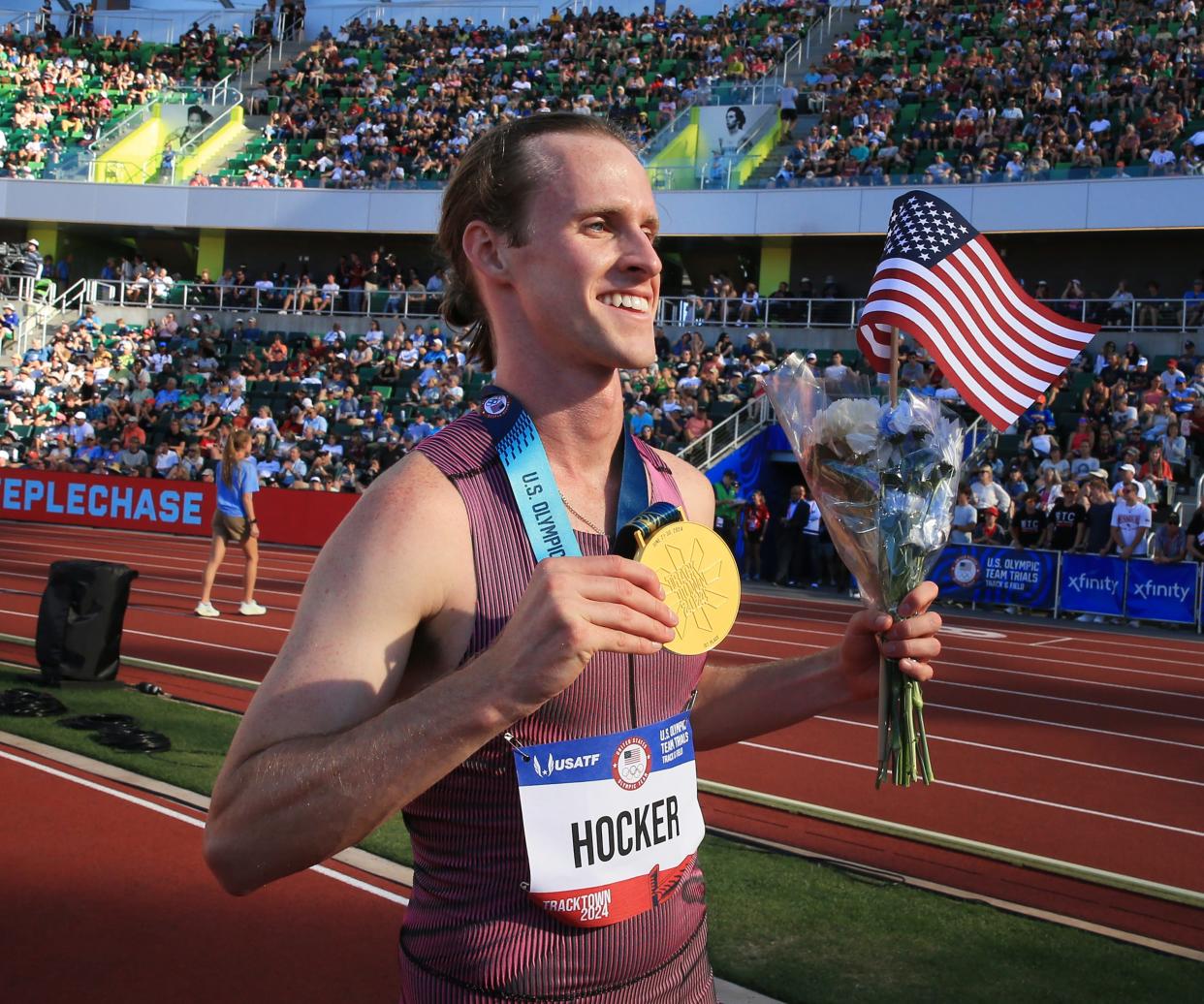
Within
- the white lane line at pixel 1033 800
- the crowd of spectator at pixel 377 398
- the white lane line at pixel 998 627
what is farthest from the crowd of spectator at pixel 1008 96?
the white lane line at pixel 1033 800

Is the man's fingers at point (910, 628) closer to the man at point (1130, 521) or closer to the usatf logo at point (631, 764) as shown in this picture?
the usatf logo at point (631, 764)

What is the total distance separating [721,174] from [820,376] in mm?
29133

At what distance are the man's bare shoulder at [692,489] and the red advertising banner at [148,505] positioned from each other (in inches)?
794

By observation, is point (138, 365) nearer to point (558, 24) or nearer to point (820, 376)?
point (558, 24)

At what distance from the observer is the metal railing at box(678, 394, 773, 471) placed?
21188 millimetres

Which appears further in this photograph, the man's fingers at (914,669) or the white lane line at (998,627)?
the white lane line at (998,627)

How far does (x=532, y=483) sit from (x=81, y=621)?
768 centimetres

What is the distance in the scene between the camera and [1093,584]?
1675 centimetres

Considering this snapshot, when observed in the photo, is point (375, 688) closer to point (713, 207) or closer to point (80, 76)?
point (713, 207)

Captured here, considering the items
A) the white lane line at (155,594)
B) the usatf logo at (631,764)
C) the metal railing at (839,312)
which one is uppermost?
the metal railing at (839,312)

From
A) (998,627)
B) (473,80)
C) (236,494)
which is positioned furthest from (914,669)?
(473,80)

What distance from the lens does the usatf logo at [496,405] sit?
186cm

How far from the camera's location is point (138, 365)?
29984 mm

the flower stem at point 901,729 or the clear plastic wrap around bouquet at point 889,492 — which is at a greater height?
the clear plastic wrap around bouquet at point 889,492
